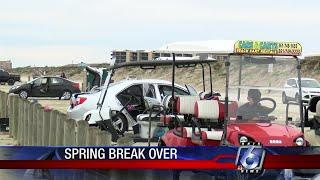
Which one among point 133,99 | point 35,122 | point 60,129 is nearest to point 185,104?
point 60,129

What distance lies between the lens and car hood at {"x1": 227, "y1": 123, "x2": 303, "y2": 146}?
660 centimetres

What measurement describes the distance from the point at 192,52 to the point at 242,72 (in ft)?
2.23

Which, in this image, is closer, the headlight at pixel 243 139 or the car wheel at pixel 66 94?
the headlight at pixel 243 139

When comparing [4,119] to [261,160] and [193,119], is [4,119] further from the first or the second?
[261,160]

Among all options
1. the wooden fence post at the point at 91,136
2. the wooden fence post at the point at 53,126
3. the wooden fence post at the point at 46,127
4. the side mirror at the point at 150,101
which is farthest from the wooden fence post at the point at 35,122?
the wooden fence post at the point at 91,136

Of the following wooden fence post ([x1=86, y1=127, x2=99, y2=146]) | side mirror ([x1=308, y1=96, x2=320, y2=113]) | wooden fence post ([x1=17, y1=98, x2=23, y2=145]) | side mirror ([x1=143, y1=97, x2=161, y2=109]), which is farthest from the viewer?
side mirror ([x1=143, y1=97, x2=161, y2=109])

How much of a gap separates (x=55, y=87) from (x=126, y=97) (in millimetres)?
19793

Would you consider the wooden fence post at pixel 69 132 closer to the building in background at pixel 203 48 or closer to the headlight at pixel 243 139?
the building in background at pixel 203 48

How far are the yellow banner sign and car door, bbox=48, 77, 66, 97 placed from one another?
98.2 feet

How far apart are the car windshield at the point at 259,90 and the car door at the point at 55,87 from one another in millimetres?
29572

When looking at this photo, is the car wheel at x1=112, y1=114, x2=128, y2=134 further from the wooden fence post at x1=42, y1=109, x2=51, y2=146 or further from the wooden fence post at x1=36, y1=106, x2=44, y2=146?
the wooden fence post at x1=42, y1=109, x2=51, y2=146

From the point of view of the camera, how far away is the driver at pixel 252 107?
7.00 metres

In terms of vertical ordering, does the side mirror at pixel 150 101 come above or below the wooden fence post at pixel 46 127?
above

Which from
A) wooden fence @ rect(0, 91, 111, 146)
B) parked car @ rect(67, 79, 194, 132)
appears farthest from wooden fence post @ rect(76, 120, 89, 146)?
parked car @ rect(67, 79, 194, 132)
